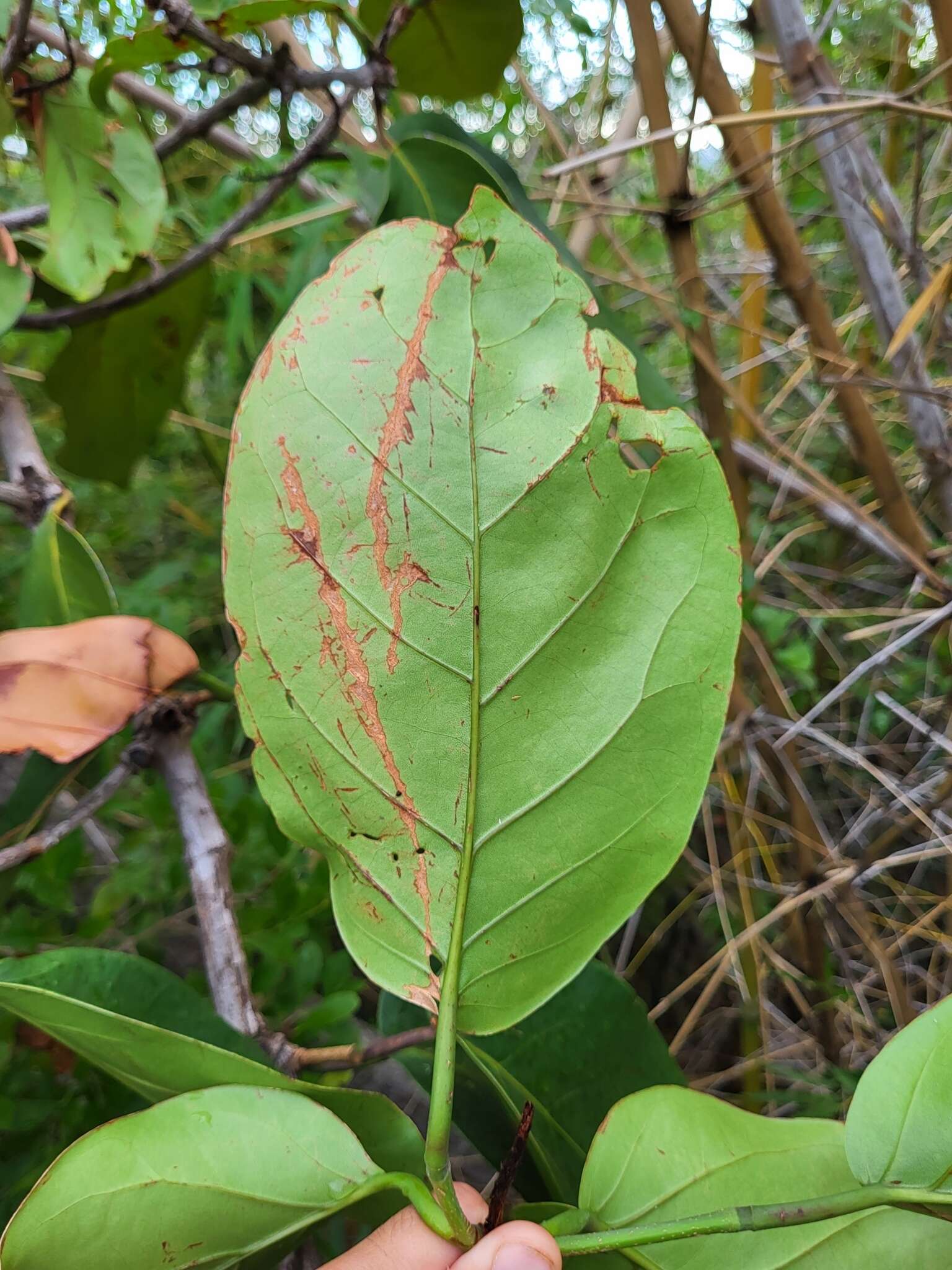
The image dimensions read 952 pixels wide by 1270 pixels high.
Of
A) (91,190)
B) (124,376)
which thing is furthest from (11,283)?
(124,376)

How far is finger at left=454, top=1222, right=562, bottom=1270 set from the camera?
0.23 meters

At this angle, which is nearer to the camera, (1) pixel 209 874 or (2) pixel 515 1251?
(2) pixel 515 1251

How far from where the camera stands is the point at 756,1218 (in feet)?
0.77

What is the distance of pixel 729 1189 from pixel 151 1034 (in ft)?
0.60

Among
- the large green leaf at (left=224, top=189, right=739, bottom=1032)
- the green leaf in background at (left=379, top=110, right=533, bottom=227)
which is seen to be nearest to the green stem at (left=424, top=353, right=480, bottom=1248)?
the large green leaf at (left=224, top=189, right=739, bottom=1032)

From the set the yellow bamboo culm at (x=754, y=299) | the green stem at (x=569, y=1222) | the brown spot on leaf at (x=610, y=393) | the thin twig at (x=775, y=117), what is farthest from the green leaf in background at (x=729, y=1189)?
the yellow bamboo culm at (x=754, y=299)

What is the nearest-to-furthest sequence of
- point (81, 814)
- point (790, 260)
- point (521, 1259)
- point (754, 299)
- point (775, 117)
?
point (521, 1259) < point (81, 814) < point (775, 117) < point (790, 260) < point (754, 299)

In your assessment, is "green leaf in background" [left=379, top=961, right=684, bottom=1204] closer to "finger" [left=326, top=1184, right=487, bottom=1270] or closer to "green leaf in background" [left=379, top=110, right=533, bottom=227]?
"finger" [left=326, top=1184, right=487, bottom=1270]

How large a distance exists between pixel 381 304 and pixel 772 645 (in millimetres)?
599

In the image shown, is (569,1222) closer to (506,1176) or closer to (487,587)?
(506,1176)

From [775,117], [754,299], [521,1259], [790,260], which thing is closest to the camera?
[521,1259]

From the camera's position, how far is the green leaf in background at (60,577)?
1.40ft

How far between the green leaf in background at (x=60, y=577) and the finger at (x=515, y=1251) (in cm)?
33

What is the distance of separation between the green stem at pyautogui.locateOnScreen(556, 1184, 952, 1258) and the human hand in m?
0.02
